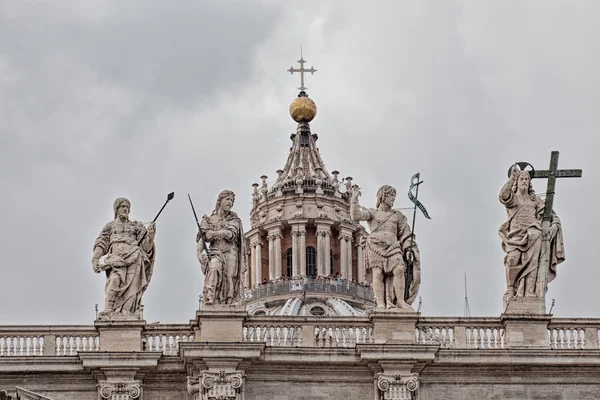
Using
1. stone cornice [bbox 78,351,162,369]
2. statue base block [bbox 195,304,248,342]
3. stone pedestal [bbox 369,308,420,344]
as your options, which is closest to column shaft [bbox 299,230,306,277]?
stone pedestal [bbox 369,308,420,344]

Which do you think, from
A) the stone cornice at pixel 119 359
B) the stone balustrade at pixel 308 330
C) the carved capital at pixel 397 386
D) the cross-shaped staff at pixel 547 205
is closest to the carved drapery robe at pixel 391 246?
the stone balustrade at pixel 308 330

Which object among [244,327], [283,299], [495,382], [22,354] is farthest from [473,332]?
[283,299]

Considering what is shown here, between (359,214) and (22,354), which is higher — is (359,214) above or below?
above

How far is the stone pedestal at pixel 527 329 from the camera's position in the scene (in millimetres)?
47875

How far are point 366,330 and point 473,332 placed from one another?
7.80 feet

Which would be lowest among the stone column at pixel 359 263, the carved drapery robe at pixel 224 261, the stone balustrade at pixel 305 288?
the carved drapery robe at pixel 224 261

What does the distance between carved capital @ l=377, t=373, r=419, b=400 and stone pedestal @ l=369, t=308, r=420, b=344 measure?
3.12 feet

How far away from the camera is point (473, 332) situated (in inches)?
1897

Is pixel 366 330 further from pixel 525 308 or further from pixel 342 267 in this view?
pixel 342 267

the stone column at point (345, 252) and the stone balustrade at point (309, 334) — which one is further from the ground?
the stone column at point (345, 252)

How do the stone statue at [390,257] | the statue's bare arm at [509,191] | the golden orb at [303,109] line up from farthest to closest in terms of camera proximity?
the golden orb at [303,109] → the statue's bare arm at [509,191] → the stone statue at [390,257]

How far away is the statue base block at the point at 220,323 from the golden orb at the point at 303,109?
183 ft

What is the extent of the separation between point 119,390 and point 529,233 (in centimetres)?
969

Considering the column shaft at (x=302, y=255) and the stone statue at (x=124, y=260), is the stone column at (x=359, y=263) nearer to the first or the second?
the column shaft at (x=302, y=255)
